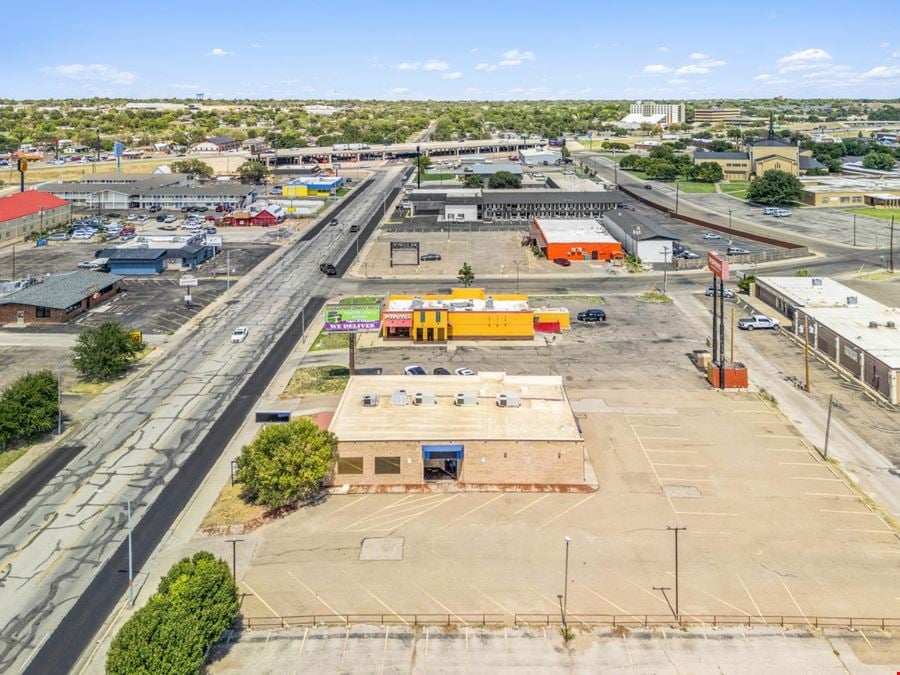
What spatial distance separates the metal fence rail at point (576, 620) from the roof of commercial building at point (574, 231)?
8576 centimetres

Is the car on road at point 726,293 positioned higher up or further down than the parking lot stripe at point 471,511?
higher up

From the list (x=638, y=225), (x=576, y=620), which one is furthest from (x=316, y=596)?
(x=638, y=225)

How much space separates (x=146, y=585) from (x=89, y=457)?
1678cm

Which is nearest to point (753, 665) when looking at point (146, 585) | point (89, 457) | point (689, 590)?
point (689, 590)

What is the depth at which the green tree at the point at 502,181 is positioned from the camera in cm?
18300

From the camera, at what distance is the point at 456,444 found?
44844 mm

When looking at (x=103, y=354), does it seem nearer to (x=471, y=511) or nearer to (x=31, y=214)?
(x=471, y=511)

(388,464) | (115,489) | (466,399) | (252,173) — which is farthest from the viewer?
(252,173)

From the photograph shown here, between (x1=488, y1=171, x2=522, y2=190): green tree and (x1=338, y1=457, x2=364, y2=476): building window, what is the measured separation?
481ft

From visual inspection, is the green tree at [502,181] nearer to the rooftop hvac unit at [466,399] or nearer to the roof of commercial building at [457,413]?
the roof of commercial building at [457,413]

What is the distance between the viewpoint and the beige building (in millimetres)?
44906

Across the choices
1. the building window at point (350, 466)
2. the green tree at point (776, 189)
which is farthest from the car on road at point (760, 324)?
the green tree at point (776, 189)

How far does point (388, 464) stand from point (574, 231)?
8556cm

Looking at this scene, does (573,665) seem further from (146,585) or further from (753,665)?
(146,585)
